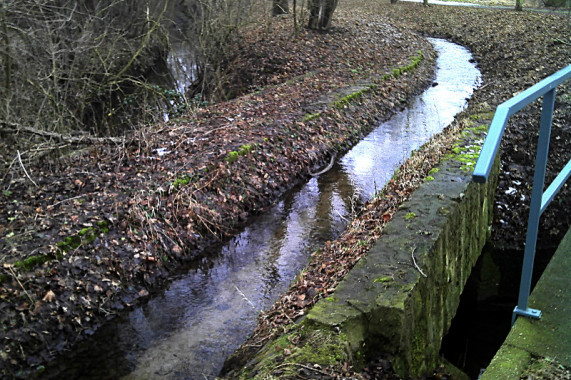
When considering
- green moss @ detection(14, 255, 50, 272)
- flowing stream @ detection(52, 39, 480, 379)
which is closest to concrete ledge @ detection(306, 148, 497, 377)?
flowing stream @ detection(52, 39, 480, 379)

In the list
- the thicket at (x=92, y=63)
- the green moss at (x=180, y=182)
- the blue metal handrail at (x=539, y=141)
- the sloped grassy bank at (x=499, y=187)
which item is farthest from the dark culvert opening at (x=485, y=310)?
the thicket at (x=92, y=63)

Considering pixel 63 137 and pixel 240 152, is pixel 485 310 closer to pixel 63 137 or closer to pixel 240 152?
pixel 240 152

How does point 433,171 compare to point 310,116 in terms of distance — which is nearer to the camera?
point 433,171

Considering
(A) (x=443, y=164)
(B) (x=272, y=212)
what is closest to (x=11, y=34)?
(B) (x=272, y=212)

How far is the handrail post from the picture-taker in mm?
3039

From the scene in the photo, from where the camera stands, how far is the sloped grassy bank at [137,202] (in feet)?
18.5

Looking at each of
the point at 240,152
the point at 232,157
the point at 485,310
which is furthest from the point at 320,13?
the point at 485,310

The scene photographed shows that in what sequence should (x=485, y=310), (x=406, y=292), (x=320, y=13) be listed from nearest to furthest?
1. (x=406, y=292)
2. (x=485, y=310)
3. (x=320, y=13)

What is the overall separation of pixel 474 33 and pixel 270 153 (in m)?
17.3

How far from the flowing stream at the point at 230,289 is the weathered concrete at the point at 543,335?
298 centimetres

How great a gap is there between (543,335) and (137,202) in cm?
541

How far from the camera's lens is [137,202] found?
23.6 ft

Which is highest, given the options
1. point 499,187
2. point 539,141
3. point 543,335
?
point 539,141

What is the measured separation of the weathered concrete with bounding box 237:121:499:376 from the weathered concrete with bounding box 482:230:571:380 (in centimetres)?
96
